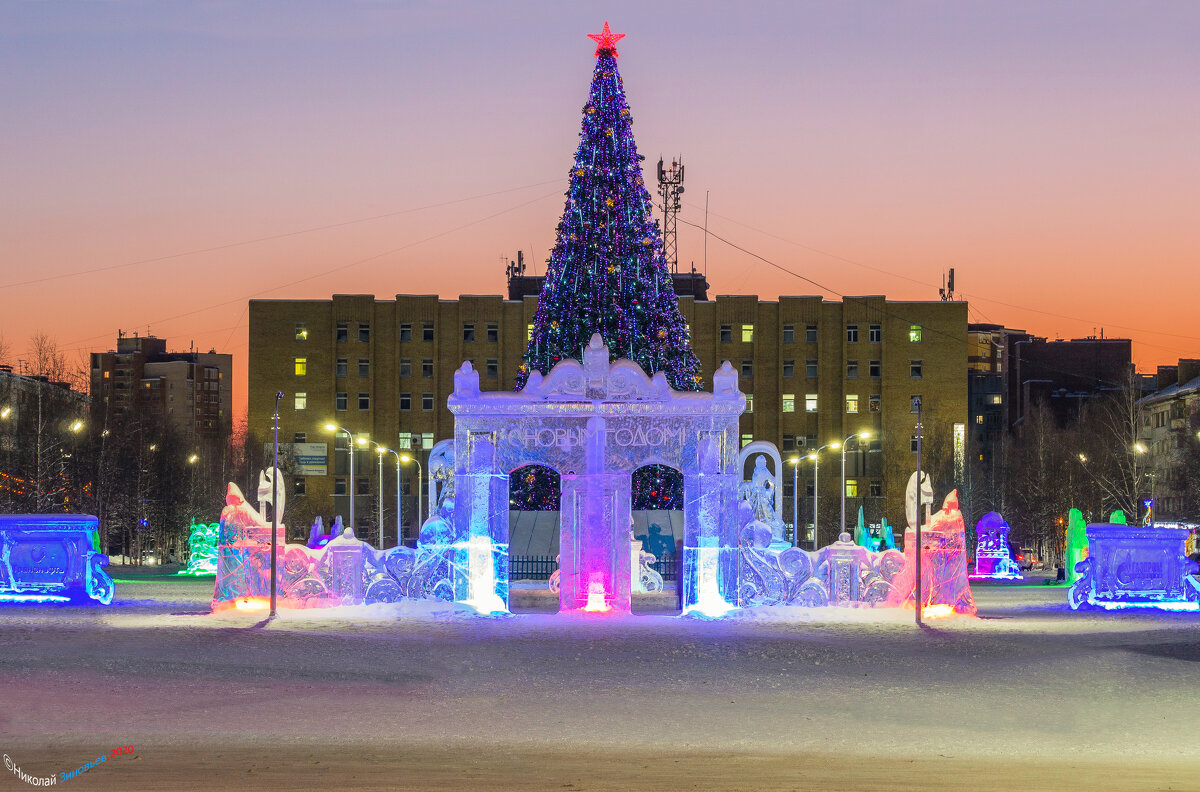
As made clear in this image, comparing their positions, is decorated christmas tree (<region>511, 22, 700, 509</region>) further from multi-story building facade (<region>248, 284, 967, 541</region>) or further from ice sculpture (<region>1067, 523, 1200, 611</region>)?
multi-story building facade (<region>248, 284, 967, 541</region>)

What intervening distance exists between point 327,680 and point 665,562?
81.3ft

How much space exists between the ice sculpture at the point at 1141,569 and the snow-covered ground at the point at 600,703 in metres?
4.75

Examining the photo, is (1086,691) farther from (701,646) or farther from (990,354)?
(990,354)

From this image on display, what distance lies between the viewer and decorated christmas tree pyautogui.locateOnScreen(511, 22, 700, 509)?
47188mm

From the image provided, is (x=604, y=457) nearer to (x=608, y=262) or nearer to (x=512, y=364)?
(x=608, y=262)

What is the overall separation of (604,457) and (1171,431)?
75.8m

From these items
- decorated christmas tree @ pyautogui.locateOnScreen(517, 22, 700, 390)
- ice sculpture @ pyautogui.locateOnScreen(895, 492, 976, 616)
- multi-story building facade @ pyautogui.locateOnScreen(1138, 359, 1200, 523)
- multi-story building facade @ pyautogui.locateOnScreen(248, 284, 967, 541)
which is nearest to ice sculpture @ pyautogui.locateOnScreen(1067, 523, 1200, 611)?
ice sculpture @ pyautogui.locateOnScreen(895, 492, 976, 616)

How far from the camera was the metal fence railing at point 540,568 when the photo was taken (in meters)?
44.1

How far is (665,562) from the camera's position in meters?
44.3

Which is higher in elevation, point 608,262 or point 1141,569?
point 608,262

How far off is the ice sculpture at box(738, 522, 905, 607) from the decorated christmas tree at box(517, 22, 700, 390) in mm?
14474

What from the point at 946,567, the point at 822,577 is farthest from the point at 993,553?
the point at 822,577

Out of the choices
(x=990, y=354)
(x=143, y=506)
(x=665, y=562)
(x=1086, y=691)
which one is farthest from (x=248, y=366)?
(x=990, y=354)

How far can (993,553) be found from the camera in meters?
56.8
